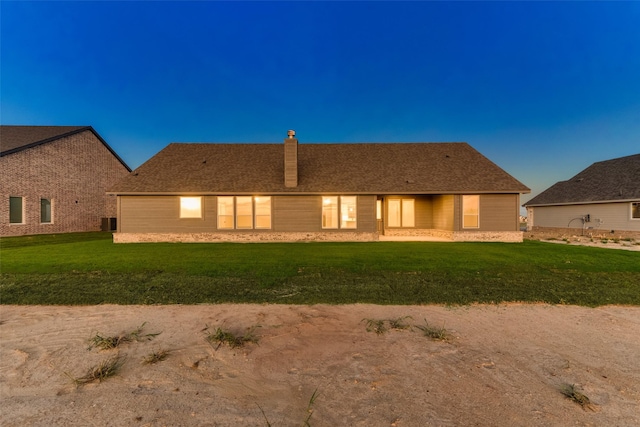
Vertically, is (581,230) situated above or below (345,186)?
below

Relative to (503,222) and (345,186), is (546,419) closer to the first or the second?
(345,186)

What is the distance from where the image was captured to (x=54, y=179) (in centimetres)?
1955

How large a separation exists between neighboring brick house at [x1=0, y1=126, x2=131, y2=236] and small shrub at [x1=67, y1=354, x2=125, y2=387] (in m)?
21.9

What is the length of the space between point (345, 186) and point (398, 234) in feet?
16.5

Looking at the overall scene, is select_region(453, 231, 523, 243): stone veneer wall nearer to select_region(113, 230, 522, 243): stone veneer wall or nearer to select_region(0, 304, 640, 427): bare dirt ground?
select_region(113, 230, 522, 243): stone veneer wall

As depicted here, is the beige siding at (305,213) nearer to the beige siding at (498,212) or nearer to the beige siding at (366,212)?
the beige siding at (366,212)

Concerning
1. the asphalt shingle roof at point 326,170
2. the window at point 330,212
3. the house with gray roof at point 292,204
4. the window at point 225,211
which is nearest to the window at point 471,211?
the house with gray roof at point 292,204

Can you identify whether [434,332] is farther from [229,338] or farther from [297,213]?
[297,213]

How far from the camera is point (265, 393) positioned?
2889mm

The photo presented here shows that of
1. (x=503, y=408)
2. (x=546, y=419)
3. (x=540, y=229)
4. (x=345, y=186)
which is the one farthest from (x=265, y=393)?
(x=540, y=229)

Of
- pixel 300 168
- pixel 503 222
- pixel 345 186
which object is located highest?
pixel 300 168

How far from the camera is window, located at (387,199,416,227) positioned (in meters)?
17.3

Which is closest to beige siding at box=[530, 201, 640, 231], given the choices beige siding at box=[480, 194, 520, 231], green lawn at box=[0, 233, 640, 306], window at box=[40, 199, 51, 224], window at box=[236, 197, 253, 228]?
beige siding at box=[480, 194, 520, 231]

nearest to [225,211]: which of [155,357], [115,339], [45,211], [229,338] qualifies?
[115,339]
